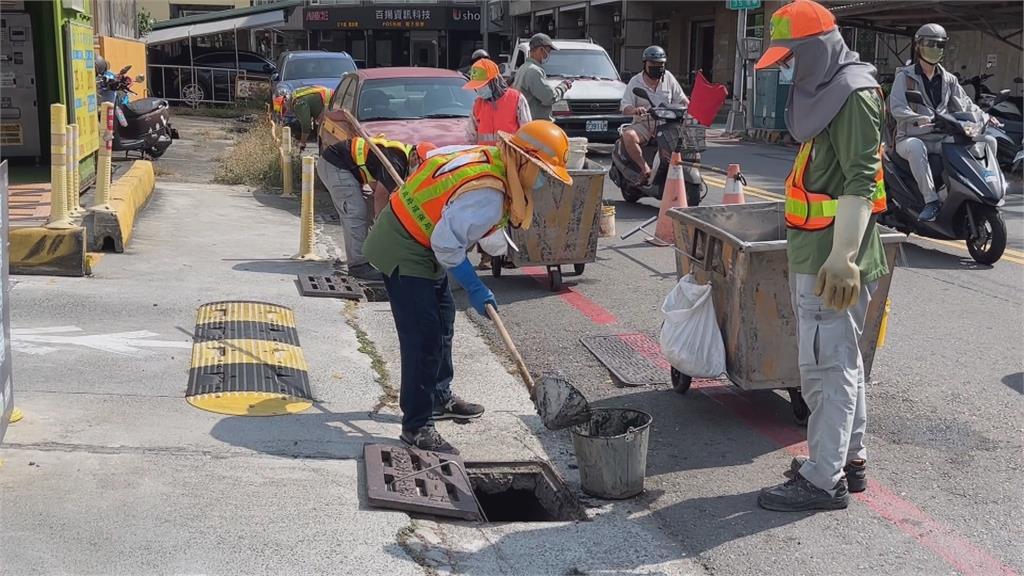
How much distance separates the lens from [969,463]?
511 cm

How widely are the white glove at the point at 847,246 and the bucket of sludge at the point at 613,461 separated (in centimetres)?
102

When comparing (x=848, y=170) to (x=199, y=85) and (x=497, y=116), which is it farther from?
(x=199, y=85)

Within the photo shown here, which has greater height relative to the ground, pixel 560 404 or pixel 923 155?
pixel 923 155

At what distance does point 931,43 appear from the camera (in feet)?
31.1

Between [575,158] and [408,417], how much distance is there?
4402mm

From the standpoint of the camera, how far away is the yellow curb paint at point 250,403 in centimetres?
543

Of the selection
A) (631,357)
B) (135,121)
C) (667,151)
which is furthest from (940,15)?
(631,357)

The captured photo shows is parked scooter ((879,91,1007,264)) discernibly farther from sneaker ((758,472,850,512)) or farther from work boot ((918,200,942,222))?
sneaker ((758,472,850,512))

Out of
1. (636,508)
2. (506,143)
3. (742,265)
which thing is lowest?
(636,508)

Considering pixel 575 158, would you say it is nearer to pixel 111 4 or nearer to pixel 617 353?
pixel 617 353

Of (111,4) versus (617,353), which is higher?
(111,4)

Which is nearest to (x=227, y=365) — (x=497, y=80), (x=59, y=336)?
(x=59, y=336)

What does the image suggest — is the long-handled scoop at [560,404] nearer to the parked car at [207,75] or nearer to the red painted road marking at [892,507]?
the red painted road marking at [892,507]

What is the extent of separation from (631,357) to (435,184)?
2406 mm
